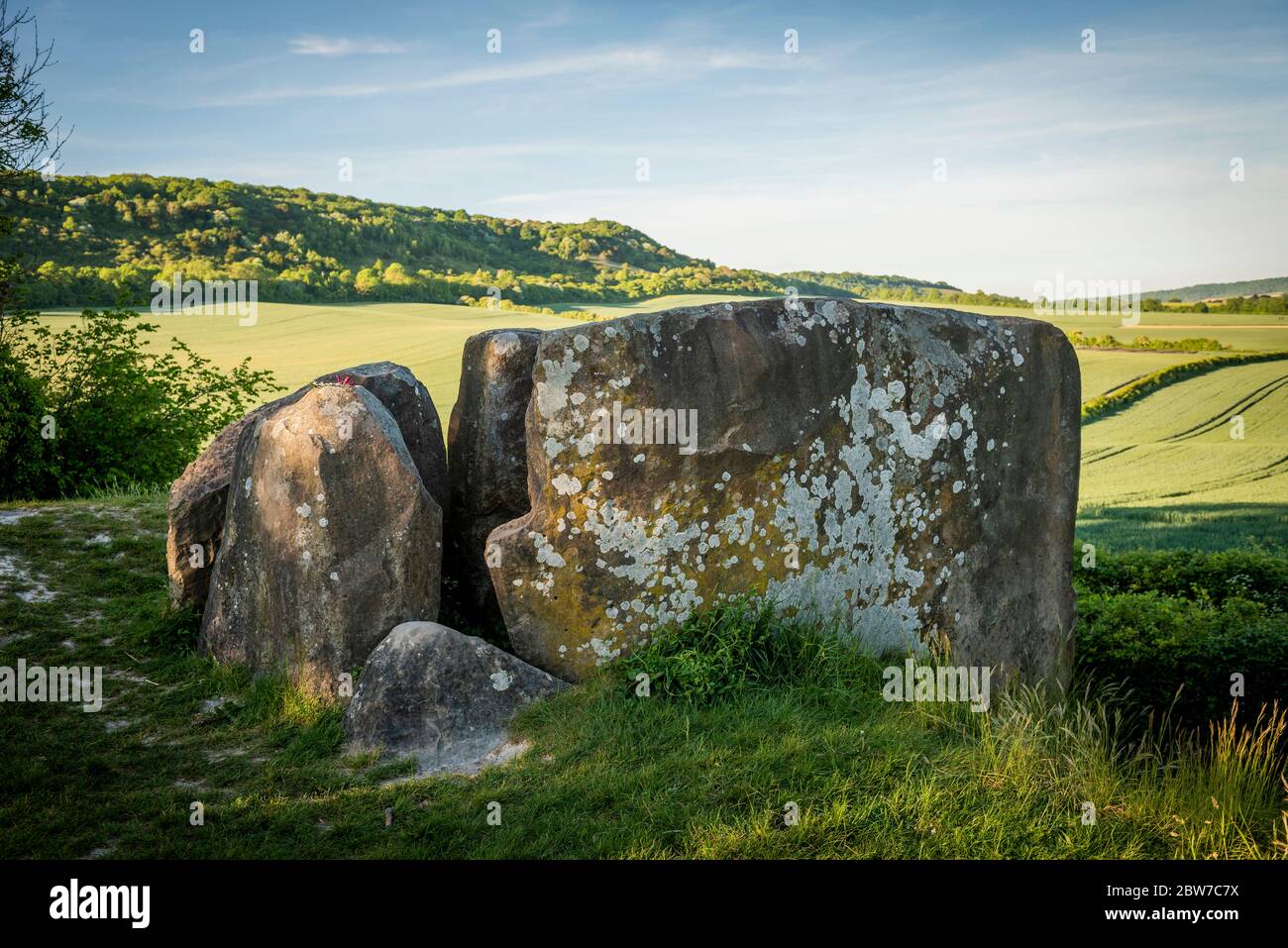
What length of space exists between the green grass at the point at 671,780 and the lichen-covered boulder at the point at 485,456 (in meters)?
2.09

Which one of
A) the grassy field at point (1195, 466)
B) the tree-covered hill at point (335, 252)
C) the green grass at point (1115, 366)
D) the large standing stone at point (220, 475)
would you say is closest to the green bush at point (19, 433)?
the large standing stone at point (220, 475)

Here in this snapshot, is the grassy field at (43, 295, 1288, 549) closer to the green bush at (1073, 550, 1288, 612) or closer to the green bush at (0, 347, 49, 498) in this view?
the green bush at (1073, 550, 1288, 612)

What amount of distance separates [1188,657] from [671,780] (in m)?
6.40

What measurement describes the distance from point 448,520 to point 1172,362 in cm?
4042

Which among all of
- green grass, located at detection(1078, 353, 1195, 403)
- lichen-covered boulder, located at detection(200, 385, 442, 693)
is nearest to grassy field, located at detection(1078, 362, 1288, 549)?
green grass, located at detection(1078, 353, 1195, 403)

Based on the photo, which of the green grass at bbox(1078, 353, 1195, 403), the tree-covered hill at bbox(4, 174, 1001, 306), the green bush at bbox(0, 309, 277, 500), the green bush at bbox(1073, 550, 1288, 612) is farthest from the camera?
the tree-covered hill at bbox(4, 174, 1001, 306)

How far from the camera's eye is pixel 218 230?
48.6 meters

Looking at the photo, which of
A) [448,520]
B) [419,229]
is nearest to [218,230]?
[419,229]

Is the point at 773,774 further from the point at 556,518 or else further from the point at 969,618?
the point at 969,618

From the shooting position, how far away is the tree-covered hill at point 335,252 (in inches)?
1708

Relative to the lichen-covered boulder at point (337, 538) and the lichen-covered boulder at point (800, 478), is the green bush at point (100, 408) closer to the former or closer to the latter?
the lichen-covered boulder at point (337, 538)

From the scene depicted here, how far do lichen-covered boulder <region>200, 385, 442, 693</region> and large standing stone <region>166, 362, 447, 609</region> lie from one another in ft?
3.46

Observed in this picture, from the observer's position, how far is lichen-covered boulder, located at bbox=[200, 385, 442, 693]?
7094mm

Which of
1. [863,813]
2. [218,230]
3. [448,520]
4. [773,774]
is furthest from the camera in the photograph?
[218,230]
